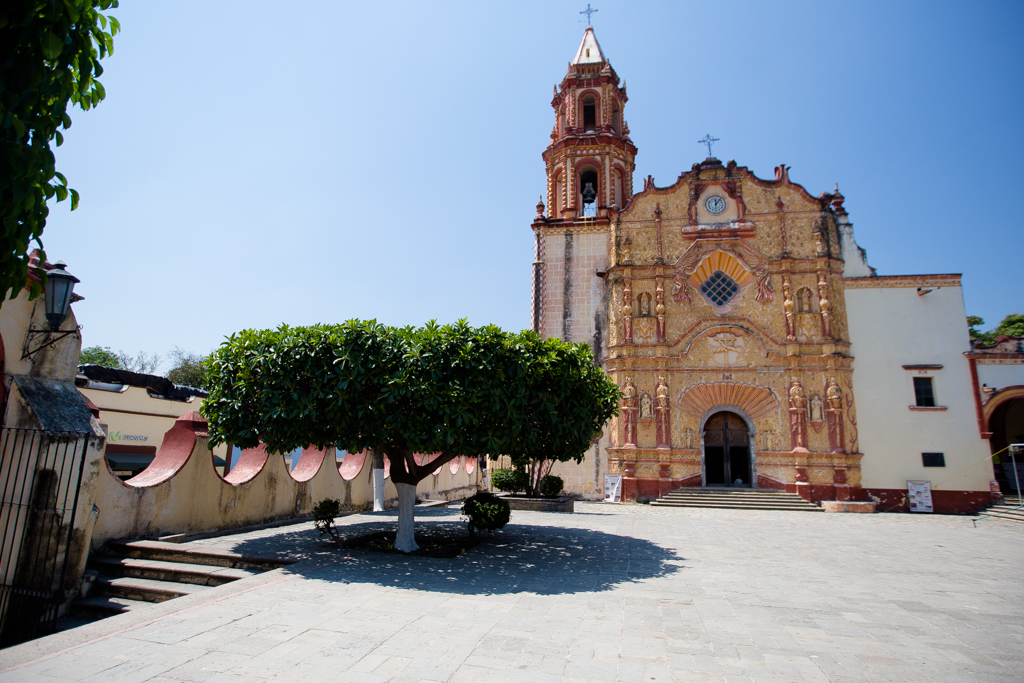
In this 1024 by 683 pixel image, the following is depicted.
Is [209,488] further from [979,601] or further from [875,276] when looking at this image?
[875,276]

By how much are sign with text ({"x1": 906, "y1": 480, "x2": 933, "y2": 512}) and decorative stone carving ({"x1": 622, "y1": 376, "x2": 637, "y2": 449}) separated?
9137 millimetres

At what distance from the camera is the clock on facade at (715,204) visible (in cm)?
2108

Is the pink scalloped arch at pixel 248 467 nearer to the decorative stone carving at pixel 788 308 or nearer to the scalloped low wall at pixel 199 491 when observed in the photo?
the scalloped low wall at pixel 199 491

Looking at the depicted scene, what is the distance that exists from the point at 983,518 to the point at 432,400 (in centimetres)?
1804

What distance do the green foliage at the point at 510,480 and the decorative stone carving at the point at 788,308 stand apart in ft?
35.3

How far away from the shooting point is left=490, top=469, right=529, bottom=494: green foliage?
17312mm

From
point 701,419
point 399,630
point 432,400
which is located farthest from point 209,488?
point 701,419

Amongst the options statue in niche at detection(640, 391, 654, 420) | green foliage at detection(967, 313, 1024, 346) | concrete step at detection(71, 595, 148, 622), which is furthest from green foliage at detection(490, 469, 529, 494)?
green foliage at detection(967, 313, 1024, 346)

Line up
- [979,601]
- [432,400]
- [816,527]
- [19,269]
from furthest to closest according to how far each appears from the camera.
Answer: [816,527]
[432,400]
[979,601]
[19,269]

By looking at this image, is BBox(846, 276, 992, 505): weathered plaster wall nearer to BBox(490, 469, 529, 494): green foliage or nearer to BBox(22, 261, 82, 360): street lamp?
BBox(490, 469, 529, 494): green foliage

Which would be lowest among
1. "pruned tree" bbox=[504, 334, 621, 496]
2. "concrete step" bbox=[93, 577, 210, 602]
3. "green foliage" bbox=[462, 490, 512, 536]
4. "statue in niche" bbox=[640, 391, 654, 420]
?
"concrete step" bbox=[93, 577, 210, 602]

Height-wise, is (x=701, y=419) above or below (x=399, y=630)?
above

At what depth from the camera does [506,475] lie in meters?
17.3

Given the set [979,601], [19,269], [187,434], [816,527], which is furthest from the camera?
[816,527]
